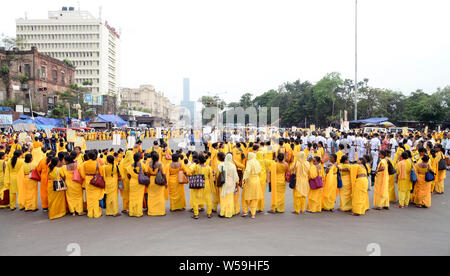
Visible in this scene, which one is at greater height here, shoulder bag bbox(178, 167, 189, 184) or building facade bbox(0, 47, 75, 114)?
building facade bbox(0, 47, 75, 114)

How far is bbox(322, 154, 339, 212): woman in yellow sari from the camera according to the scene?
676cm

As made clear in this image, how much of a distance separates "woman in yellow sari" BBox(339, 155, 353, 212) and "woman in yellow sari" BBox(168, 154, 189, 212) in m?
3.54

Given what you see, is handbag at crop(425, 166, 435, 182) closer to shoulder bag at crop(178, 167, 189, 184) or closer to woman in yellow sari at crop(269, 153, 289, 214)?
woman in yellow sari at crop(269, 153, 289, 214)

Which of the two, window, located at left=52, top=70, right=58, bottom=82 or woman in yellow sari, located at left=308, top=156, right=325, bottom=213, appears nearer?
woman in yellow sari, located at left=308, top=156, right=325, bottom=213

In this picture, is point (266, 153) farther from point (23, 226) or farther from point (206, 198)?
point (23, 226)

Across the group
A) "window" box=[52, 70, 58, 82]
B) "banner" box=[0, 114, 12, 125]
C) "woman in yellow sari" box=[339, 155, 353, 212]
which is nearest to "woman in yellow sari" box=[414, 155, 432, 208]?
"woman in yellow sari" box=[339, 155, 353, 212]

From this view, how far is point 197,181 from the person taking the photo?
6.30 meters

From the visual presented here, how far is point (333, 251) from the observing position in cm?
459

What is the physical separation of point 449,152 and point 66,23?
8825 cm

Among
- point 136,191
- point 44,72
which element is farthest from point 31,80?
point 136,191

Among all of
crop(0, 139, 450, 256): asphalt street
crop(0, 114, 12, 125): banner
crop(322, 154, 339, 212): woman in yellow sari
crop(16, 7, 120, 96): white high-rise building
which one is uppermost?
crop(16, 7, 120, 96): white high-rise building

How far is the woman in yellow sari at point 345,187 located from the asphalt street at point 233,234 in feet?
0.99

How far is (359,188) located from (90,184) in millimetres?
5865

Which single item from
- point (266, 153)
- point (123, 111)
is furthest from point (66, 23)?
point (266, 153)
